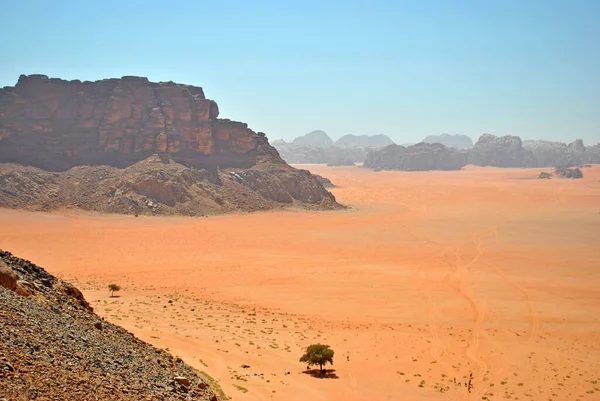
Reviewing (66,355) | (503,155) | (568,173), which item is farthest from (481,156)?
(66,355)

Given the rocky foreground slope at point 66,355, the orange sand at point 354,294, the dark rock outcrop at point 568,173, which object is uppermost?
the dark rock outcrop at point 568,173

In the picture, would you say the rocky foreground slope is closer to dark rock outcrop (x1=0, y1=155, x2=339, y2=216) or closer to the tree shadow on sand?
the tree shadow on sand

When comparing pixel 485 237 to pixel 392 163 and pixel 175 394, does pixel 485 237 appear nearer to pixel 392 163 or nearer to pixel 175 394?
pixel 175 394

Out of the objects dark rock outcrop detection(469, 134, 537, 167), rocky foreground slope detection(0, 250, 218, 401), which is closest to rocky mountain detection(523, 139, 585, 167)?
dark rock outcrop detection(469, 134, 537, 167)

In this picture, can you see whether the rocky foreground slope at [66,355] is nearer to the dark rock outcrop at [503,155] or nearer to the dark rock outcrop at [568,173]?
the dark rock outcrop at [568,173]

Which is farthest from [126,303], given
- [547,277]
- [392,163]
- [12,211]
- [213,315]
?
[392,163]

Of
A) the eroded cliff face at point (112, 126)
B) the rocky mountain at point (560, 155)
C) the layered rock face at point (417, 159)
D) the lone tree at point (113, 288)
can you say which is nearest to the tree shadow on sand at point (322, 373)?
the lone tree at point (113, 288)
